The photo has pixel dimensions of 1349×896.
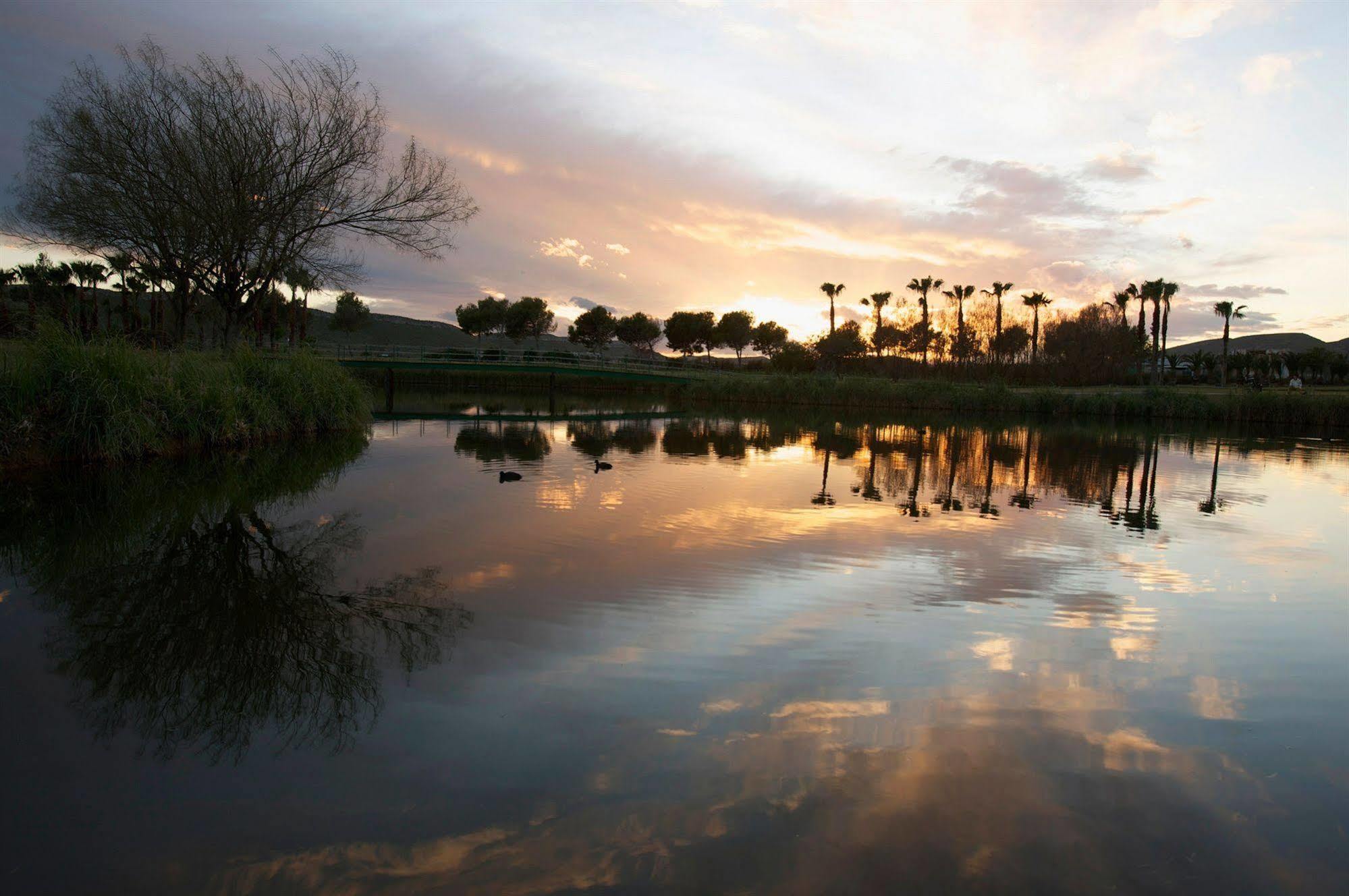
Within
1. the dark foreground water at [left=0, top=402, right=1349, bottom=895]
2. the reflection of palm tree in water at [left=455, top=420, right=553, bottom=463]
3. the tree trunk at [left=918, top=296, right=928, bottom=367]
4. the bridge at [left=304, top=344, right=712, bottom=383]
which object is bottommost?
the dark foreground water at [left=0, top=402, right=1349, bottom=895]

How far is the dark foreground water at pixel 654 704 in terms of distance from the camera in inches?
128

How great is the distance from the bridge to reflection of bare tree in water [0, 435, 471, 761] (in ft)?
105

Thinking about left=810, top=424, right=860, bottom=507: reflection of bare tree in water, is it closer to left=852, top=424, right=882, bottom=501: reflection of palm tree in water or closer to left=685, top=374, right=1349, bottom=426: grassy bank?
left=852, top=424, right=882, bottom=501: reflection of palm tree in water

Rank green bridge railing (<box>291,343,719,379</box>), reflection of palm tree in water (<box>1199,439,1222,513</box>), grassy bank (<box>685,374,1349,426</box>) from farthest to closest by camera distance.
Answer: green bridge railing (<box>291,343,719,379</box>), grassy bank (<box>685,374,1349,426</box>), reflection of palm tree in water (<box>1199,439,1222,513</box>)

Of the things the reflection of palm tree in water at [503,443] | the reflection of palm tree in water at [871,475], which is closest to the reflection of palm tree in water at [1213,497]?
the reflection of palm tree in water at [871,475]

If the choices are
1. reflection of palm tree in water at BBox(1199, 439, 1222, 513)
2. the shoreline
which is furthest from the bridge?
reflection of palm tree in water at BBox(1199, 439, 1222, 513)

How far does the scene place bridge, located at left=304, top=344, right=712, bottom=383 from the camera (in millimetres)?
43156

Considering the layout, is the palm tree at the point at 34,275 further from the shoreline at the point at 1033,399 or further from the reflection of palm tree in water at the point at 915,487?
the reflection of palm tree in water at the point at 915,487

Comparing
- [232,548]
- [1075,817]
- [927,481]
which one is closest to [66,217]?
[232,548]

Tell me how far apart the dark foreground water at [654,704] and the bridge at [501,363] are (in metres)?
33.7

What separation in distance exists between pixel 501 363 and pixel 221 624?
4437cm

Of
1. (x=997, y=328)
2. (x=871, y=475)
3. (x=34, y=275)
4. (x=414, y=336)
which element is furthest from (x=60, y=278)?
(x=414, y=336)

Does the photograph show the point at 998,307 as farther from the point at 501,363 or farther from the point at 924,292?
the point at 501,363

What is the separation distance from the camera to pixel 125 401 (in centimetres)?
1332
